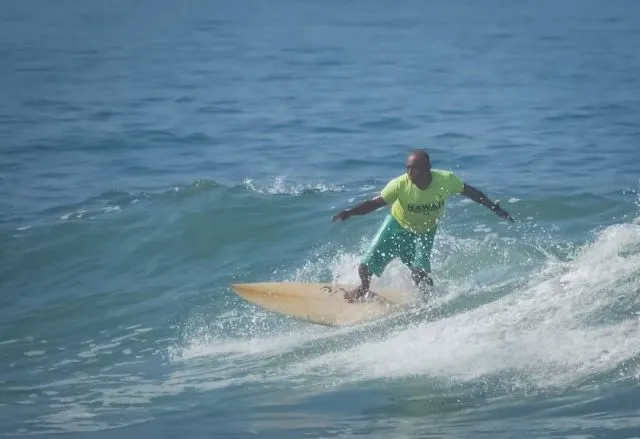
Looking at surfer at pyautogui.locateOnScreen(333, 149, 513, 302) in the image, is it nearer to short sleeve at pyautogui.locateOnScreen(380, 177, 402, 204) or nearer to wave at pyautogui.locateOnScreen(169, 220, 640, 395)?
short sleeve at pyautogui.locateOnScreen(380, 177, 402, 204)

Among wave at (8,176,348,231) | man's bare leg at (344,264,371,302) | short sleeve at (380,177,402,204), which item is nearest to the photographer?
short sleeve at (380,177,402,204)

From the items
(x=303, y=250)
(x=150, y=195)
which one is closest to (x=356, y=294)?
(x=303, y=250)

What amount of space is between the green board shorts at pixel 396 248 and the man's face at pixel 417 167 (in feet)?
2.12

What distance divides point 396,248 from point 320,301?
922mm

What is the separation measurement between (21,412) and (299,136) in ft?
47.1

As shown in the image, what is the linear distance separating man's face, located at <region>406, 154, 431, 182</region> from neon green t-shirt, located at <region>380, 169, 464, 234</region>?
0.16 meters

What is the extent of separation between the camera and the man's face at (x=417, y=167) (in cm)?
1127

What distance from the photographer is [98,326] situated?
13172 mm

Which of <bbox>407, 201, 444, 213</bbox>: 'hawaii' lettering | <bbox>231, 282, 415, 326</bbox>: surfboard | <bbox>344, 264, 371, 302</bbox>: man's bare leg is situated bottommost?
<bbox>231, 282, 415, 326</bbox>: surfboard

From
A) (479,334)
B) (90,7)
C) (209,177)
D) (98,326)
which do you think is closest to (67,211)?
(209,177)

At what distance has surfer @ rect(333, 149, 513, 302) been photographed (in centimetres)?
1145

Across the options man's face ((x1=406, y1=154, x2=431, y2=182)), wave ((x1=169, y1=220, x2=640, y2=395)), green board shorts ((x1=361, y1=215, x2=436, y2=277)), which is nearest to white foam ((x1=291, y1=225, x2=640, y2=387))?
wave ((x1=169, y1=220, x2=640, y2=395))

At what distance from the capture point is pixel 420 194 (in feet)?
37.9

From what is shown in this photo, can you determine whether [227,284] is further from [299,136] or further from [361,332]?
[299,136]
